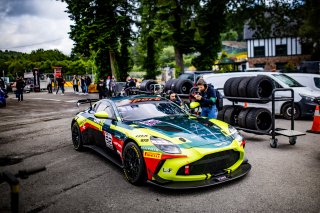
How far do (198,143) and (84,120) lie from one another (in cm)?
360

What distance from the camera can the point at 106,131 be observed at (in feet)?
20.3

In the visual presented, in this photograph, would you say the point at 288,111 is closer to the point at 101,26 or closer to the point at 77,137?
the point at 77,137

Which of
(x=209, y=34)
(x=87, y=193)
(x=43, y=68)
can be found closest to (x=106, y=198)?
(x=87, y=193)

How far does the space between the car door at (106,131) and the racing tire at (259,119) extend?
12.5 feet

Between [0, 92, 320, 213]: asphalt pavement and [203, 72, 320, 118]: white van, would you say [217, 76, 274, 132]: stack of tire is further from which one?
[203, 72, 320, 118]: white van

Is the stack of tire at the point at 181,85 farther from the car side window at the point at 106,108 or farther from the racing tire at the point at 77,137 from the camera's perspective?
the car side window at the point at 106,108

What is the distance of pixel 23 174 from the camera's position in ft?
7.76

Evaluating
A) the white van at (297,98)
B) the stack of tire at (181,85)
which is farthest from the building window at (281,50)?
the stack of tire at (181,85)

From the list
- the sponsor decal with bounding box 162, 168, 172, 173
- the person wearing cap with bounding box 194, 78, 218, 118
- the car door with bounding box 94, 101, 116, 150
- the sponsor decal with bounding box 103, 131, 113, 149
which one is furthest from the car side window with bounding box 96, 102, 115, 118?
the person wearing cap with bounding box 194, 78, 218, 118

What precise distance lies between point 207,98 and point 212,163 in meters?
3.51

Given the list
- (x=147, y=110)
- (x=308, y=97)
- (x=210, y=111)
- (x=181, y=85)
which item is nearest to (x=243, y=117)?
(x=210, y=111)

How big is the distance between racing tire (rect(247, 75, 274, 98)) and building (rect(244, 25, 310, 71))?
102 feet

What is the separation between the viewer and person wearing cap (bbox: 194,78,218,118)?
792 cm

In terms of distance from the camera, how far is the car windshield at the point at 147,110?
6062 millimetres
